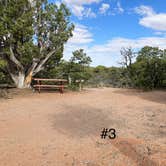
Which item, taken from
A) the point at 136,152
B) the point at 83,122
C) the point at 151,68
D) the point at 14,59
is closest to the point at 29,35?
the point at 14,59

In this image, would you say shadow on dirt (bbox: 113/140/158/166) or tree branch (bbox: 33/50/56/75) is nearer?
shadow on dirt (bbox: 113/140/158/166)

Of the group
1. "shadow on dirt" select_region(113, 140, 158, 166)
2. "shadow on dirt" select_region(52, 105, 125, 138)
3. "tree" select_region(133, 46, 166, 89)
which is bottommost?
"shadow on dirt" select_region(113, 140, 158, 166)

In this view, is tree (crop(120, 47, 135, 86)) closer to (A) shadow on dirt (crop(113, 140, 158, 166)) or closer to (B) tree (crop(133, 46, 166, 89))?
(B) tree (crop(133, 46, 166, 89))

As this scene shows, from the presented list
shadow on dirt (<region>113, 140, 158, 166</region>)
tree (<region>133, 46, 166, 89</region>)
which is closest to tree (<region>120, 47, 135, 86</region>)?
tree (<region>133, 46, 166, 89</region>)

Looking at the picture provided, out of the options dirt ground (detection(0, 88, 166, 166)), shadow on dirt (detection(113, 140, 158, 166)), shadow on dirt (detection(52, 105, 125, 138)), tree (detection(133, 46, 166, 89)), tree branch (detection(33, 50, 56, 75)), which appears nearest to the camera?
shadow on dirt (detection(113, 140, 158, 166))

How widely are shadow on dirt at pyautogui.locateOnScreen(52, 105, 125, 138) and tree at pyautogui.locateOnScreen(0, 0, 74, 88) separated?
7238 millimetres

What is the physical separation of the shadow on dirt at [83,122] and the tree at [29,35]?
724 cm

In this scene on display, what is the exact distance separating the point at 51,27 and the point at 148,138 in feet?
36.7

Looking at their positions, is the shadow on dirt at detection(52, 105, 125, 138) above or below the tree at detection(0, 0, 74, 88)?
below

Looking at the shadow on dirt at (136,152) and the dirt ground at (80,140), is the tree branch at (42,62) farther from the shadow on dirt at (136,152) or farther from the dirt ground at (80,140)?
the shadow on dirt at (136,152)

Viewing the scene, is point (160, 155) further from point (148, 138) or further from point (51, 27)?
point (51, 27)

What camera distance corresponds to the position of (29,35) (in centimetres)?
1273

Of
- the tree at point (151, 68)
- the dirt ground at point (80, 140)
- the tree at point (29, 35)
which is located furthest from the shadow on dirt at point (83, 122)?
the tree at point (151, 68)

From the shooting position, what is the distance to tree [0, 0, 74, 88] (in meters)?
12.3
